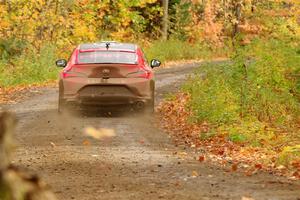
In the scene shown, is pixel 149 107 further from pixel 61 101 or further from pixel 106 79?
pixel 61 101

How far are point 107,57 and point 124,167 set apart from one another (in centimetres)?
628

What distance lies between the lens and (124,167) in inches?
362

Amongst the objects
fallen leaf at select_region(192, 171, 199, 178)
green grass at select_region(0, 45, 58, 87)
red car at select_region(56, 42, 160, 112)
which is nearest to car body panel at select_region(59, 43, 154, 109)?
red car at select_region(56, 42, 160, 112)

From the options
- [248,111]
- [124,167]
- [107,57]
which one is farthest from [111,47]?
[124,167]

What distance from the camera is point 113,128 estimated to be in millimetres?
13727

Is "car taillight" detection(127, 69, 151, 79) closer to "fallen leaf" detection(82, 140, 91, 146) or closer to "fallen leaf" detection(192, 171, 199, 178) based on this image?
"fallen leaf" detection(82, 140, 91, 146)

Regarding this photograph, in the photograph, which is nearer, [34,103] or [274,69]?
[274,69]

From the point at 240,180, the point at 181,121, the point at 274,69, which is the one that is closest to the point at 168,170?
the point at 240,180

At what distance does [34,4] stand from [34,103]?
45.7 ft

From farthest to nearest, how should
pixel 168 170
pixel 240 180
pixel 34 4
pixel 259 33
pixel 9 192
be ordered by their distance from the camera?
pixel 259 33, pixel 34 4, pixel 168 170, pixel 240 180, pixel 9 192

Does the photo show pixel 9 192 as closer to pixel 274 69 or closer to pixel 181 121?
pixel 181 121

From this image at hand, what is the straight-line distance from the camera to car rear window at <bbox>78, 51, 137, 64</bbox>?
49.6ft

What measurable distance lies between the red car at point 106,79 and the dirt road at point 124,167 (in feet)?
1.47

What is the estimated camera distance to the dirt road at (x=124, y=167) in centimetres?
732
